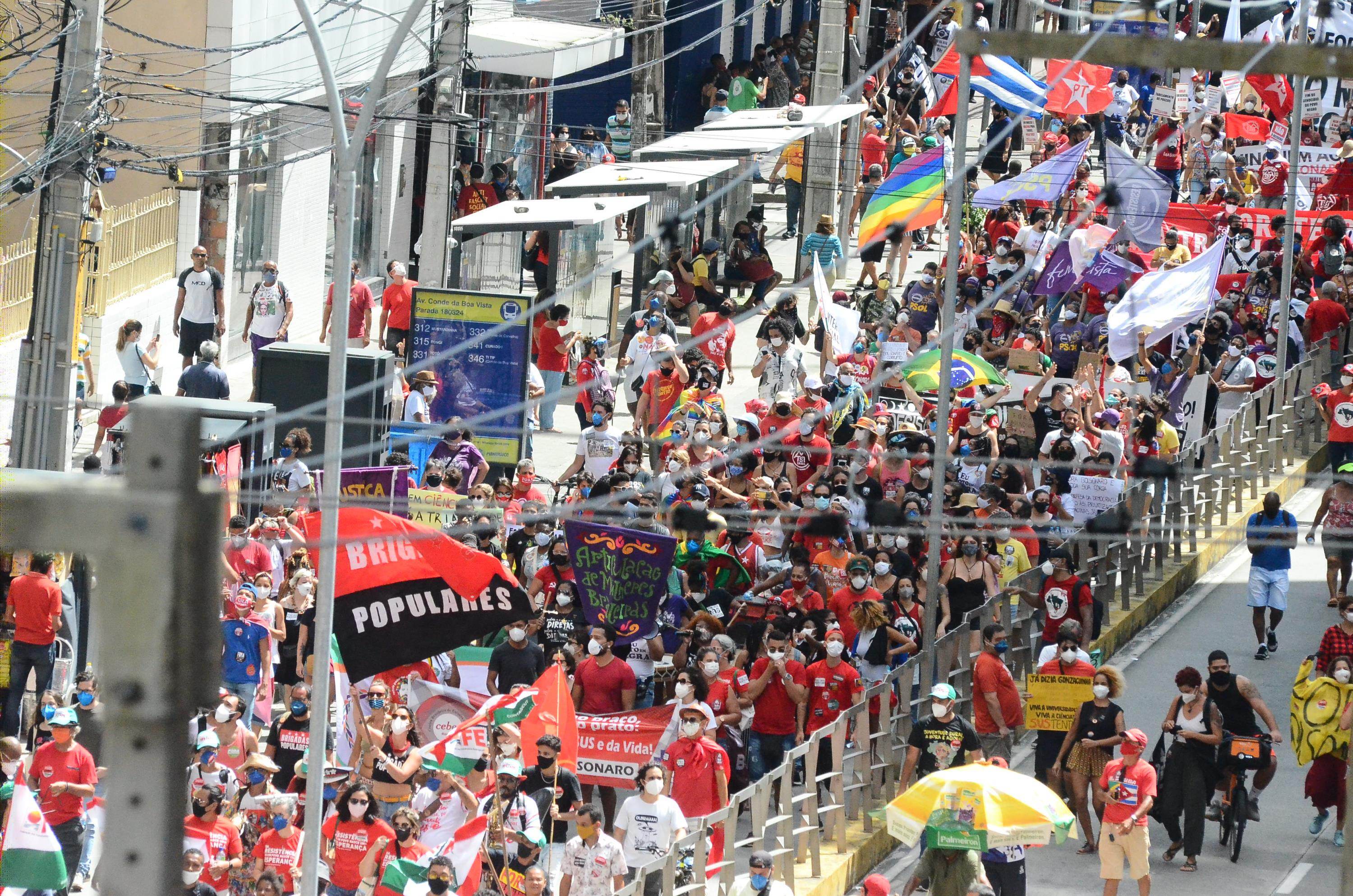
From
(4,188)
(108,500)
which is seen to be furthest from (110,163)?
(108,500)

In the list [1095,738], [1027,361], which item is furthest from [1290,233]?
[1095,738]

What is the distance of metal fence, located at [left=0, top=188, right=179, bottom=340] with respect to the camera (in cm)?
2312

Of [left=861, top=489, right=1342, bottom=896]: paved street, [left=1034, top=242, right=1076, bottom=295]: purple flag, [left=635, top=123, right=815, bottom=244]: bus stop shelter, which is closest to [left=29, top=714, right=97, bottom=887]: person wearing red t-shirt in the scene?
[left=861, top=489, right=1342, bottom=896]: paved street

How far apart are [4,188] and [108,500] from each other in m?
18.1

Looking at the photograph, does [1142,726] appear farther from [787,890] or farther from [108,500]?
[108,500]

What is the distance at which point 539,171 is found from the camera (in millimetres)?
33219

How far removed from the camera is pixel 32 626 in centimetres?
1577

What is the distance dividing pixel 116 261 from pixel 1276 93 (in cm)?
1699

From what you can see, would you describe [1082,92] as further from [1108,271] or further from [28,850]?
[28,850]

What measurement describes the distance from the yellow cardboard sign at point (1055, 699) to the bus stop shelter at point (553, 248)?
10116 mm

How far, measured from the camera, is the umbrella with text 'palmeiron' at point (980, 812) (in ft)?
43.0

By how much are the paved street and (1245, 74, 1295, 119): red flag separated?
11.0 meters

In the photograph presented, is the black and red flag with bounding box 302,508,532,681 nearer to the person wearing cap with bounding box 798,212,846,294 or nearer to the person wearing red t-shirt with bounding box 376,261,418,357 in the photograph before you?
the person wearing red t-shirt with bounding box 376,261,418,357

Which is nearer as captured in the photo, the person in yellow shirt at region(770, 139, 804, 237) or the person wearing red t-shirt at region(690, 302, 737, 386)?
the person wearing red t-shirt at region(690, 302, 737, 386)
